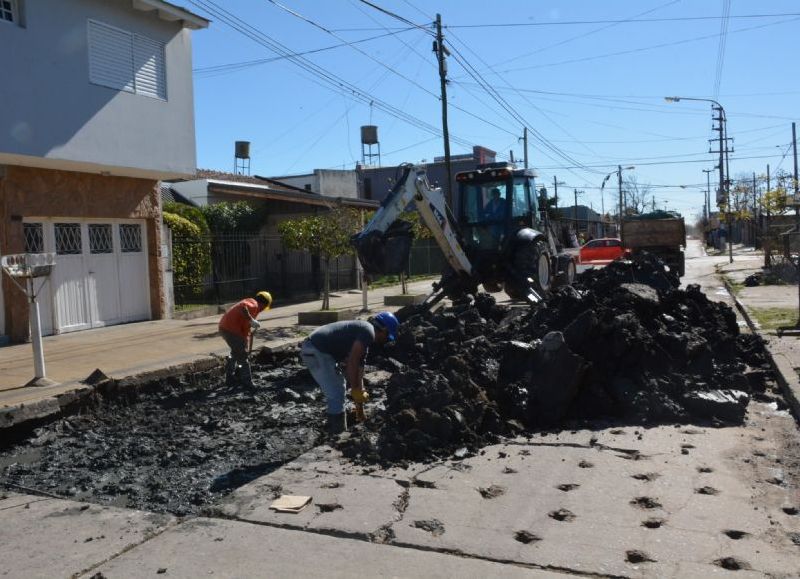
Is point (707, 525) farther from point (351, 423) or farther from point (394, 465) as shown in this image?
point (351, 423)

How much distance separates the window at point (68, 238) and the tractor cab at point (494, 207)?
7.78m

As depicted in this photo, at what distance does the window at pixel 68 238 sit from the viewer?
47.9 ft

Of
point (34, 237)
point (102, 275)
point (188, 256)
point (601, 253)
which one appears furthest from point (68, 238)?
point (601, 253)

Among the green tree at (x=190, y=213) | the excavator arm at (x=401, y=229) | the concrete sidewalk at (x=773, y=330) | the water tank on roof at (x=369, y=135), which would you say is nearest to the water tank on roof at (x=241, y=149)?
the water tank on roof at (x=369, y=135)

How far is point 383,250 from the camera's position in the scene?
35.0ft

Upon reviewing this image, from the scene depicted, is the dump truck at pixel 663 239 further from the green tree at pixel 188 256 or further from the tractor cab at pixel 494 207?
the green tree at pixel 188 256

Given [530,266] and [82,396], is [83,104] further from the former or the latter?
[530,266]

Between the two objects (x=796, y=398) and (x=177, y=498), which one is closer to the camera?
(x=177, y=498)

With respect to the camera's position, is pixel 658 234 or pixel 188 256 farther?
pixel 658 234

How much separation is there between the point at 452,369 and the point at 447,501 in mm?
2975

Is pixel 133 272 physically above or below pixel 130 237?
below

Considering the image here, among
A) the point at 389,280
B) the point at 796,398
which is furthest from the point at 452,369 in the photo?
the point at 389,280

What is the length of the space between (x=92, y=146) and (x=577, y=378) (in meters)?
10.6

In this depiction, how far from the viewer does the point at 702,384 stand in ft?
25.3
